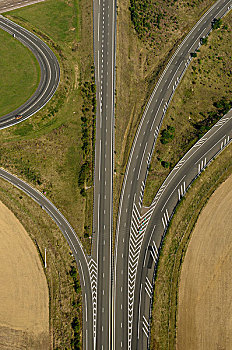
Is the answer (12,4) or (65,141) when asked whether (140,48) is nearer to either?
(65,141)

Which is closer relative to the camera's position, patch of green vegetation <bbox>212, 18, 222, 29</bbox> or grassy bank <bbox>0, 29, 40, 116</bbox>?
grassy bank <bbox>0, 29, 40, 116</bbox>

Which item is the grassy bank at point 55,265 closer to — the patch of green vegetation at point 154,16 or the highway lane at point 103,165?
the highway lane at point 103,165

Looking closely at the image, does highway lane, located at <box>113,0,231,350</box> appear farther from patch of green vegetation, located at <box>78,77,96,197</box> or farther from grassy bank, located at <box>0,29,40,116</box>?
grassy bank, located at <box>0,29,40,116</box>

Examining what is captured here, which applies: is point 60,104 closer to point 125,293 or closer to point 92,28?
point 92,28

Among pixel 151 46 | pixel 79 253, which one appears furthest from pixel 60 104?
pixel 79 253

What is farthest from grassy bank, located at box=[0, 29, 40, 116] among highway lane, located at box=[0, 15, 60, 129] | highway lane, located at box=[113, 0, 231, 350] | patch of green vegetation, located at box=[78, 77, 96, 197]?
highway lane, located at box=[113, 0, 231, 350]

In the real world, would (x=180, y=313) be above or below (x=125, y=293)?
below

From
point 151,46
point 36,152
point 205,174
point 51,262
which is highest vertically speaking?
point 151,46

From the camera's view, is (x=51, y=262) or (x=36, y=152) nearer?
(x=51, y=262)
